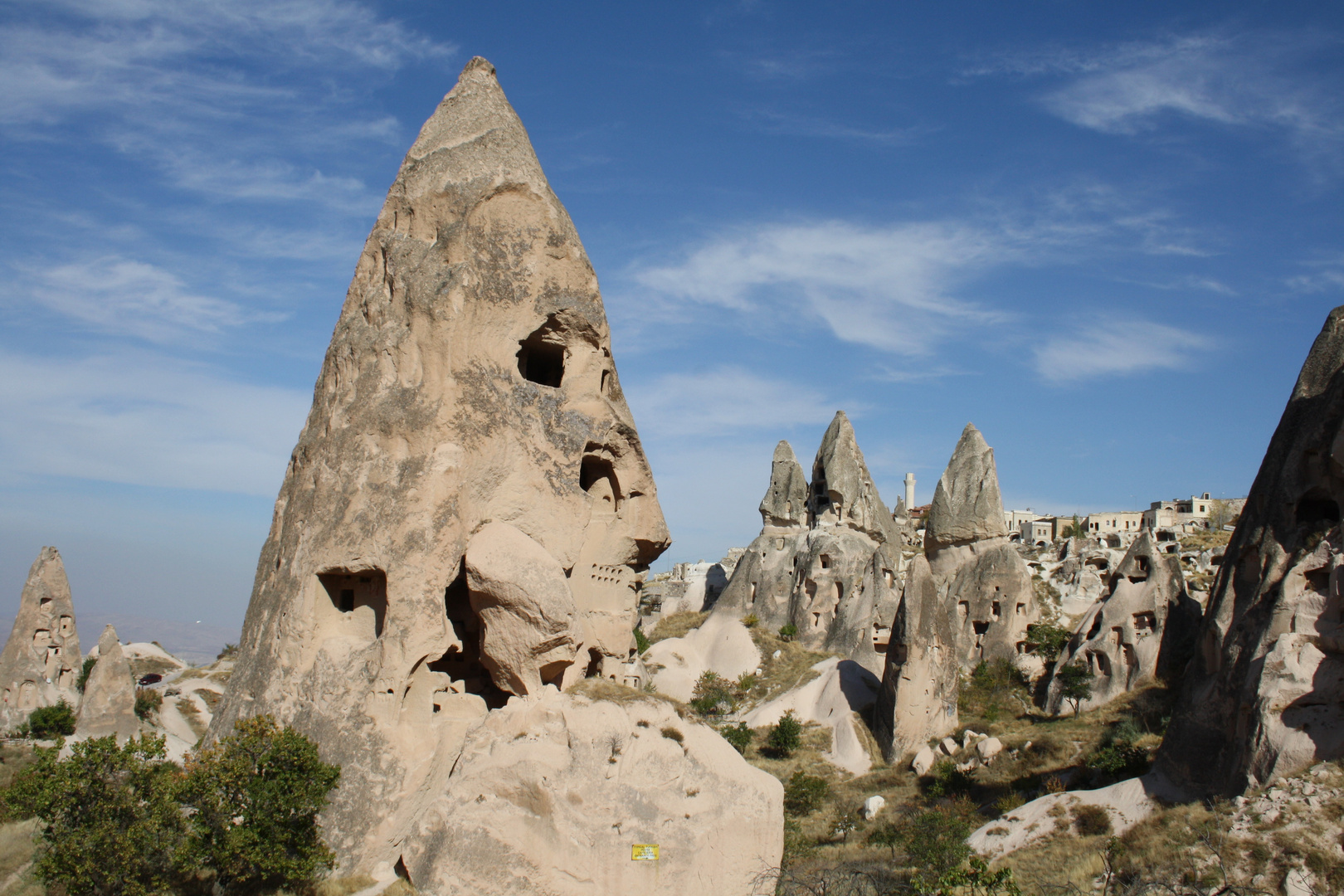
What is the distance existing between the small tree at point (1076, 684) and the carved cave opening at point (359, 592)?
19121 millimetres

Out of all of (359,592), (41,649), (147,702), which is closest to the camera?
(359,592)

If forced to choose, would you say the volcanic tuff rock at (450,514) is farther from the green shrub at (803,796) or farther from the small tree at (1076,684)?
the small tree at (1076,684)

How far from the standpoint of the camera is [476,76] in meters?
13.3

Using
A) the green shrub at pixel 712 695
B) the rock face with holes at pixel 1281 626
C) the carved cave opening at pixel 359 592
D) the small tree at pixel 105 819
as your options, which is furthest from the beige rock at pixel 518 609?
the green shrub at pixel 712 695

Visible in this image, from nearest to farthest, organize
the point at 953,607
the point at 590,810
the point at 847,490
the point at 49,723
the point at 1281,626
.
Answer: the point at 590,810 < the point at 1281,626 < the point at 49,723 < the point at 953,607 < the point at 847,490

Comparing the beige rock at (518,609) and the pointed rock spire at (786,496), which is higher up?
the pointed rock spire at (786,496)

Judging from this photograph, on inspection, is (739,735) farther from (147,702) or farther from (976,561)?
(147,702)

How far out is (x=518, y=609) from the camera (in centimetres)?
1099

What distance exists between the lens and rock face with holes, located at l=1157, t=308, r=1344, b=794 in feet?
43.9

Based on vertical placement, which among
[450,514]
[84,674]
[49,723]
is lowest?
[49,723]

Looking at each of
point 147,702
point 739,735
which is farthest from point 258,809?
point 147,702

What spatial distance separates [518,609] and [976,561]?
23902 millimetres

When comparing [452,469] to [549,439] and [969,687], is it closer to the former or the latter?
[549,439]

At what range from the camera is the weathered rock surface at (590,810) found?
9.54m
